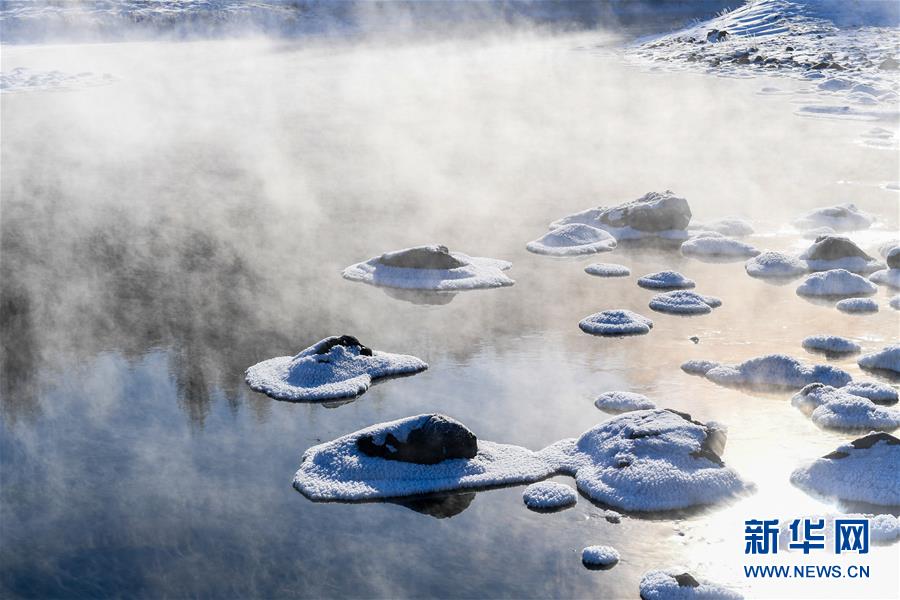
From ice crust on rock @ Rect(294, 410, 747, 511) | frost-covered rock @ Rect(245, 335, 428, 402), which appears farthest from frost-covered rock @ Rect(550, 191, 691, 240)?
ice crust on rock @ Rect(294, 410, 747, 511)

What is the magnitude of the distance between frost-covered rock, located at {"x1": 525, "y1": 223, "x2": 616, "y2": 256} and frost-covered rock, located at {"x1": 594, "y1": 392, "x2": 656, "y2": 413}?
5.08 meters

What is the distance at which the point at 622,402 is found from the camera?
9641mm

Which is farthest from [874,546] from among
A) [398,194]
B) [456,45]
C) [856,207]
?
[456,45]

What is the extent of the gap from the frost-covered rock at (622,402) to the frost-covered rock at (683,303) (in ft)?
8.47

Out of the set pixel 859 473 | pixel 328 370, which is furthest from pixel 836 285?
pixel 328 370

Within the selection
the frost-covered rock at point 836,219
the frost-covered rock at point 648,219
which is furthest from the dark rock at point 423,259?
the frost-covered rock at point 836,219

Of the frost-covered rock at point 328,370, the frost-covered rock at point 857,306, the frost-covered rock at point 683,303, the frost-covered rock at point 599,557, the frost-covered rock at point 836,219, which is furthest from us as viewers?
the frost-covered rock at point 836,219

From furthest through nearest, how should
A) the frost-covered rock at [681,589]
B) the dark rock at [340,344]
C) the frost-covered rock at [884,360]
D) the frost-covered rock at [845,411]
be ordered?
the frost-covered rock at [884,360] < the dark rock at [340,344] < the frost-covered rock at [845,411] < the frost-covered rock at [681,589]

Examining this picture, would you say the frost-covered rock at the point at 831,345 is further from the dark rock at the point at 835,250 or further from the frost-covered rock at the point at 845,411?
the dark rock at the point at 835,250

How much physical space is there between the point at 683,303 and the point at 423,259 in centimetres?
312

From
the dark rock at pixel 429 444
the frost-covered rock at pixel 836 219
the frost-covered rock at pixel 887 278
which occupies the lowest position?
the frost-covered rock at pixel 836 219

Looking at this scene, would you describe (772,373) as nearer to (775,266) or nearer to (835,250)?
(775,266)

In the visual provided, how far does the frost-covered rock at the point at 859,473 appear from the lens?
7977 mm

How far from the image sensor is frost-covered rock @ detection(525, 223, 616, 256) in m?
14.8
